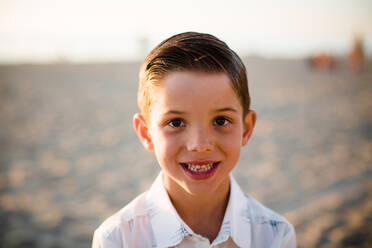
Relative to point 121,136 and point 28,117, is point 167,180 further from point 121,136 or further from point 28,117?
point 28,117

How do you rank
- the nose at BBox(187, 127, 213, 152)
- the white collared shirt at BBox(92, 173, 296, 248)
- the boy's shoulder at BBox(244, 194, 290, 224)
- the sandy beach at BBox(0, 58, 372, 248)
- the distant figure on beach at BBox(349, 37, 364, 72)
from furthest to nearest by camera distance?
the distant figure on beach at BBox(349, 37, 364, 72), the sandy beach at BBox(0, 58, 372, 248), the boy's shoulder at BBox(244, 194, 290, 224), the white collared shirt at BBox(92, 173, 296, 248), the nose at BBox(187, 127, 213, 152)

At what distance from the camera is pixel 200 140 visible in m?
1.39

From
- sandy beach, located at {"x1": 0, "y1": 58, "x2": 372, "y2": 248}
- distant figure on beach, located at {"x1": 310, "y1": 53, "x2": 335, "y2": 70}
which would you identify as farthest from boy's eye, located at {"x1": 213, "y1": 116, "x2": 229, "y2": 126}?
distant figure on beach, located at {"x1": 310, "y1": 53, "x2": 335, "y2": 70}

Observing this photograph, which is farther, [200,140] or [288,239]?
[288,239]

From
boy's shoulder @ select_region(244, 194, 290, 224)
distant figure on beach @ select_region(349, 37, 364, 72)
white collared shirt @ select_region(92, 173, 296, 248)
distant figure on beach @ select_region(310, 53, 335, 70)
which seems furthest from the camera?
distant figure on beach @ select_region(310, 53, 335, 70)

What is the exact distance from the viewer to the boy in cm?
143

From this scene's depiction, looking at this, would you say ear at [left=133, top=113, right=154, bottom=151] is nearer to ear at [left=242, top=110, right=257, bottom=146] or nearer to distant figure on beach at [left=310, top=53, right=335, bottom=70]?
ear at [left=242, top=110, right=257, bottom=146]

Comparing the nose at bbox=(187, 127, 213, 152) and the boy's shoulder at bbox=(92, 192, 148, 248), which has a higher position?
the nose at bbox=(187, 127, 213, 152)

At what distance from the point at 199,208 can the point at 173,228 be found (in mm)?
219

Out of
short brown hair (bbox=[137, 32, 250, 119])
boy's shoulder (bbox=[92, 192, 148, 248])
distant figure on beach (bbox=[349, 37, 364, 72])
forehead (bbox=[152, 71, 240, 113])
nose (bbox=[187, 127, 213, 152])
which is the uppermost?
distant figure on beach (bbox=[349, 37, 364, 72])

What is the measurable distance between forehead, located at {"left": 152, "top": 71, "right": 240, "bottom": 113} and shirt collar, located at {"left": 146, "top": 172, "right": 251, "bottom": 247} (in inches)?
20.9

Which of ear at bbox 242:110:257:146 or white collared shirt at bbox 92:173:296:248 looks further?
ear at bbox 242:110:257:146

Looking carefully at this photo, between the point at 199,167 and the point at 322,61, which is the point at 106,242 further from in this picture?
the point at 322,61

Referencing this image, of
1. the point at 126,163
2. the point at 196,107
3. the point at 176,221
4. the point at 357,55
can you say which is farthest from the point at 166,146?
the point at 357,55
